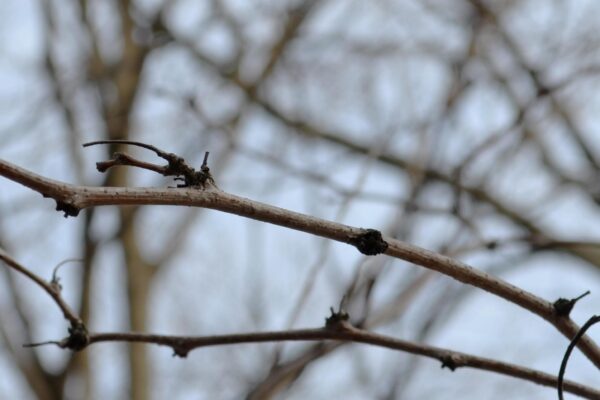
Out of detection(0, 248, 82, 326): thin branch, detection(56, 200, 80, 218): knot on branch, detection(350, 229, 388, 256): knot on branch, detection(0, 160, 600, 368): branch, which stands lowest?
detection(56, 200, 80, 218): knot on branch

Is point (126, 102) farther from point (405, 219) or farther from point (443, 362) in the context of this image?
point (443, 362)

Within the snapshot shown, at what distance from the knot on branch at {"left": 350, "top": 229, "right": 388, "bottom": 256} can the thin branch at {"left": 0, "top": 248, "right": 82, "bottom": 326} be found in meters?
0.46

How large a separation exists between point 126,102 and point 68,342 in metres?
2.98

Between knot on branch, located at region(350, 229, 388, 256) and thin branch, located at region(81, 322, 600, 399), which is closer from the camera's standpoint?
knot on branch, located at region(350, 229, 388, 256)

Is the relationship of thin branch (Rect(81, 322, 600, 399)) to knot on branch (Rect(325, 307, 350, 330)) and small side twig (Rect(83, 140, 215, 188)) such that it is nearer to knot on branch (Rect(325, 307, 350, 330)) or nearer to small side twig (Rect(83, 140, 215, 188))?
knot on branch (Rect(325, 307, 350, 330))

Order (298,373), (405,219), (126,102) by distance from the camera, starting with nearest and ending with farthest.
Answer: (298,373) → (405,219) → (126,102)

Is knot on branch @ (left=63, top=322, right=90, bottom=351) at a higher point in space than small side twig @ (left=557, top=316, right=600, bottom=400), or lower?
higher

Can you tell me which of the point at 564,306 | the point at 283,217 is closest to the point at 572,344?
the point at 564,306

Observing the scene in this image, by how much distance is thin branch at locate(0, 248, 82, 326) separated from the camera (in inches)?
42.0

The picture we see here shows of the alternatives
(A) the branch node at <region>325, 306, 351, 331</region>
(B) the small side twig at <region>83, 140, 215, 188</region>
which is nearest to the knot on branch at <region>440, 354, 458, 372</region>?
(A) the branch node at <region>325, 306, 351, 331</region>

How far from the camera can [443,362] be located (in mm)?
1126

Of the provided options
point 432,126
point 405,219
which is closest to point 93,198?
point 405,219

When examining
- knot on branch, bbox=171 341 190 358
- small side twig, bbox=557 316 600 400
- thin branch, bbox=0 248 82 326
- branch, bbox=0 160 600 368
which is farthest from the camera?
knot on branch, bbox=171 341 190 358

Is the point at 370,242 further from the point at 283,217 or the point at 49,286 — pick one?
the point at 49,286
